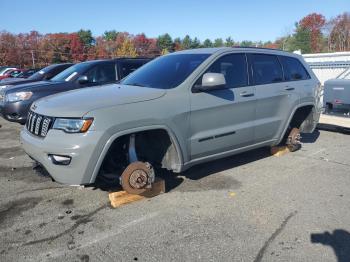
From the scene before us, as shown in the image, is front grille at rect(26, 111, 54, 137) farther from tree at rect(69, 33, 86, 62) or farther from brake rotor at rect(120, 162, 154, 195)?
tree at rect(69, 33, 86, 62)

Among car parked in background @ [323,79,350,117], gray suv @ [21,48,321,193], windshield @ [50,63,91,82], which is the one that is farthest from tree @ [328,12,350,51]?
gray suv @ [21,48,321,193]

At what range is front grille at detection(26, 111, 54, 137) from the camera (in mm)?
3867

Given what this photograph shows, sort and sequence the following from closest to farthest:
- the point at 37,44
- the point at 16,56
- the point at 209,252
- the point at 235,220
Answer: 1. the point at 209,252
2. the point at 235,220
3. the point at 16,56
4. the point at 37,44

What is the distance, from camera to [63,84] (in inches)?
314

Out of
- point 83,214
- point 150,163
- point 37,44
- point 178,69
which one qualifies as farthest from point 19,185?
point 37,44

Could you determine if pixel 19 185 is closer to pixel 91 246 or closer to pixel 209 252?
pixel 91 246

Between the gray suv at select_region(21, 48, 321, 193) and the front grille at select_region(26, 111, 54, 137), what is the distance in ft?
0.03

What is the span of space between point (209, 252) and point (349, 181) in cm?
276

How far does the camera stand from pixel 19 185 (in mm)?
5051

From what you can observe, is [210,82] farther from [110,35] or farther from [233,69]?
[110,35]

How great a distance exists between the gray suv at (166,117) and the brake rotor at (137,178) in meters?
0.01

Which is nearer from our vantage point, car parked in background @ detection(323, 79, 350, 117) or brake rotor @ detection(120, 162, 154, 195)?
brake rotor @ detection(120, 162, 154, 195)

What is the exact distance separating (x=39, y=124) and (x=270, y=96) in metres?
3.25

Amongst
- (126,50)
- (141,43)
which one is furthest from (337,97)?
(141,43)
